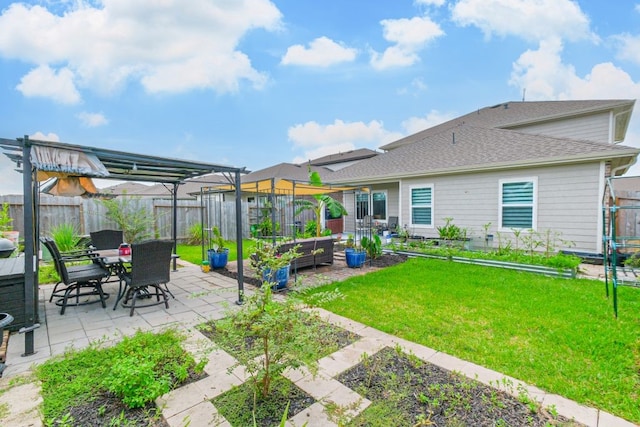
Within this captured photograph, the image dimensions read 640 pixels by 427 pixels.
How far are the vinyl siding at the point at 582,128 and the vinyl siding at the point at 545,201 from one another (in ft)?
15.0

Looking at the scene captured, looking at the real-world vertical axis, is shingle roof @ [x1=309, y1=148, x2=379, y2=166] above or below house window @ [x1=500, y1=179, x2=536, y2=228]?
above

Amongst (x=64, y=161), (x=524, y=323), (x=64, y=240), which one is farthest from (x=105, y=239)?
(x=524, y=323)

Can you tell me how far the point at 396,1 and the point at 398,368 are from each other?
408 inches

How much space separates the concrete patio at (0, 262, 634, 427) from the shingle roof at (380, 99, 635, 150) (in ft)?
38.9

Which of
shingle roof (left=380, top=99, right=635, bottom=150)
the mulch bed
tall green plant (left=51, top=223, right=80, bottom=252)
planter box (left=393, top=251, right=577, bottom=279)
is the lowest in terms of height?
the mulch bed

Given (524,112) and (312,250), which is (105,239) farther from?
(524,112)

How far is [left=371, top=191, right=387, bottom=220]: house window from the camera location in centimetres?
1296

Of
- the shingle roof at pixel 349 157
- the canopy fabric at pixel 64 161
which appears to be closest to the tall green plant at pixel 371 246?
the canopy fabric at pixel 64 161

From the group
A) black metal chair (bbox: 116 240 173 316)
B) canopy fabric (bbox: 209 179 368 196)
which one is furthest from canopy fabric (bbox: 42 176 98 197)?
canopy fabric (bbox: 209 179 368 196)

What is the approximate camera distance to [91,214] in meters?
10.0

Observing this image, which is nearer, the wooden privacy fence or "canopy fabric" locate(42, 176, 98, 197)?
"canopy fabric" locate(42, 176, 98, 197)

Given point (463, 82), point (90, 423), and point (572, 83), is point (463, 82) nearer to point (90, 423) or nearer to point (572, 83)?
point (572, 83)

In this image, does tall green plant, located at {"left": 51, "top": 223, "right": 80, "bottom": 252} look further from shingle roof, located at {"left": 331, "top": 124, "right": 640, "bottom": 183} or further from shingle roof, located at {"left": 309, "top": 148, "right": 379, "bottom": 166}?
shingle roof, located at {"left": 309, "top": 148, "right": 379, "bottom": 166}

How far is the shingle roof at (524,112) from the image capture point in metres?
9.81
